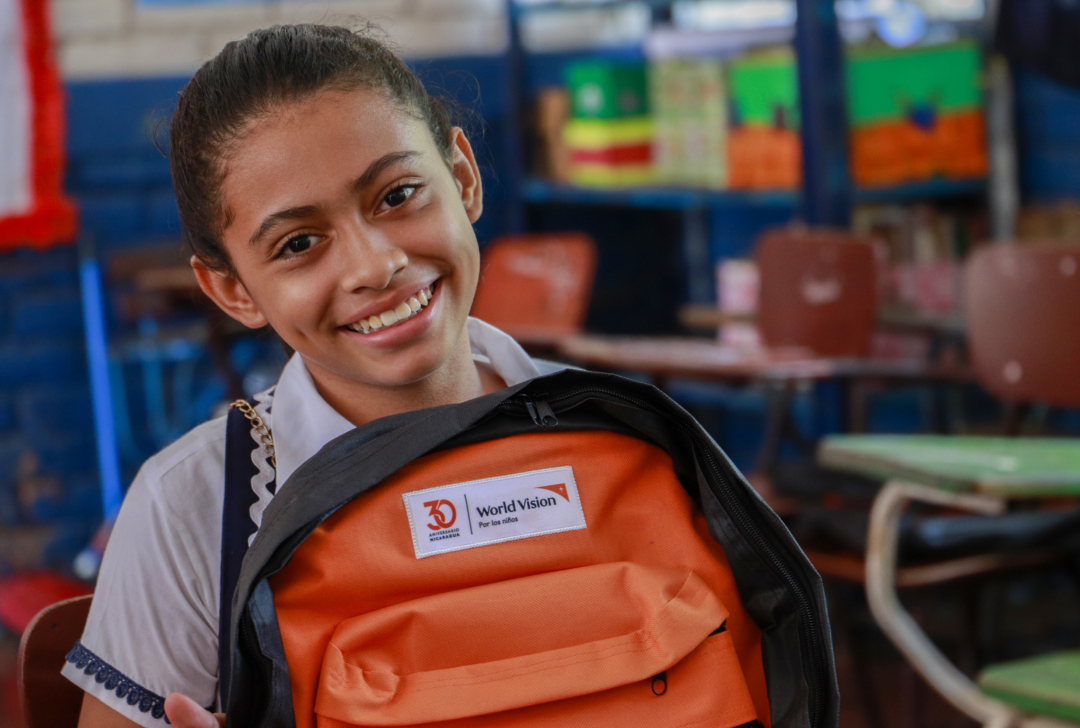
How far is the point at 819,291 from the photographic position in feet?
8.98

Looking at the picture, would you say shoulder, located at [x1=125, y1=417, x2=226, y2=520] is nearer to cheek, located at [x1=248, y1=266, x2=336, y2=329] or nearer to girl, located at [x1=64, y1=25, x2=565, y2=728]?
girl, located at [x1=64, y1=25, x2=565, y2=728]

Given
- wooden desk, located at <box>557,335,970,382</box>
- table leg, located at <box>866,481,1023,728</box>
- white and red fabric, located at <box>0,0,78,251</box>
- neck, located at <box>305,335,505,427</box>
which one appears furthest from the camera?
white and red fabric, located at <box>0,0,78,251</box>

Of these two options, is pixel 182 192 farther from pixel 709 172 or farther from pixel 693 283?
pixel 693 283

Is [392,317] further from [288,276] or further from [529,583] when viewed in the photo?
[529,583]

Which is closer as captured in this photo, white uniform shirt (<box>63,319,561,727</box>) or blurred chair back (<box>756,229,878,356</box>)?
white uniform shirt (<box>63,319,561,727</box>)

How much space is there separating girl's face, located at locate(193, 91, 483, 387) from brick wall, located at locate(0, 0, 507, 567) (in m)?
2.95

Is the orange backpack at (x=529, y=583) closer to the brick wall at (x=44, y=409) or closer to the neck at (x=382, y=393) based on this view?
the neck at (x=382, y=393)

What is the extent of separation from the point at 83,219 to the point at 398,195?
3.41 m

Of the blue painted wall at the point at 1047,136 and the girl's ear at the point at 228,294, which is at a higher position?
the girl's ear at the point at 228,294

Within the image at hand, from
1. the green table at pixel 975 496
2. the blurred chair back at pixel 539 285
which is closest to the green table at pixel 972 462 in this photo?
the green table at pixel 975 496

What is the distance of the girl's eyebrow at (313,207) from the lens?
0.88m

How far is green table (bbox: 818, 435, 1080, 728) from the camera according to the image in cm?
130

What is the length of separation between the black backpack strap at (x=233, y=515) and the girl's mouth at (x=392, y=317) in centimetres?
12

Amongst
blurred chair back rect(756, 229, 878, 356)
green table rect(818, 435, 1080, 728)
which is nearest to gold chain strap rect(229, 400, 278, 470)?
green table rect(818, 435, 1080, 728)
